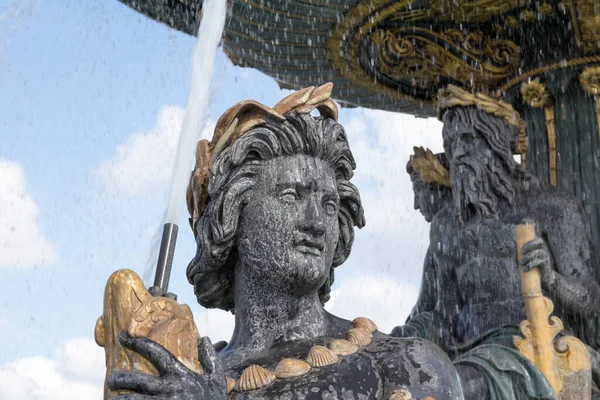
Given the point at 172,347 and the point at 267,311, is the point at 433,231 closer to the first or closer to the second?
the point at 267,311

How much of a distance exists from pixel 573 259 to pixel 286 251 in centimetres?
396

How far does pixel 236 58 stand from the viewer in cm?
838

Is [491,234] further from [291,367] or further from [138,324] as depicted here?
[138,324]

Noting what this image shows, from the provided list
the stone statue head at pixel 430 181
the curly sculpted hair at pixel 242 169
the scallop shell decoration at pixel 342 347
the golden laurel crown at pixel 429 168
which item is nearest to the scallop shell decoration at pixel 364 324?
the scallop shell decoration at pixel 342 347

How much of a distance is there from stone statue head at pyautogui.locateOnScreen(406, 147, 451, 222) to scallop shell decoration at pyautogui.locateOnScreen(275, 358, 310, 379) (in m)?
4.68

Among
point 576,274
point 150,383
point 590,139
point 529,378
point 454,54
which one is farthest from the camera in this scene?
point 454,54

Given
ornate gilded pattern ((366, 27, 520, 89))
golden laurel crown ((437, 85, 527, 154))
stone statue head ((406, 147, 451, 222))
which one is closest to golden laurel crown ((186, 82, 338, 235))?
golden laurel crown ((437, 85, 527, 154))

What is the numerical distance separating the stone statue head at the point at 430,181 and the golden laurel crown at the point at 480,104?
572 millimetres

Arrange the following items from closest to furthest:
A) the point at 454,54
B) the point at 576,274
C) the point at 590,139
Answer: the point at 576,274 → the point at 590,139 → the point at 454,54

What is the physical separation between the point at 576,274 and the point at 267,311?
3.91 m

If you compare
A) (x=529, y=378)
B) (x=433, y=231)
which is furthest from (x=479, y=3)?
(x=529, y=378)

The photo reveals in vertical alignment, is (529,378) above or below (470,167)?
below

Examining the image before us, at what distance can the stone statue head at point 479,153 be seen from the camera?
723 centimetres

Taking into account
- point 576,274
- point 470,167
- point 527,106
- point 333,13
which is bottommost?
point 576,274
